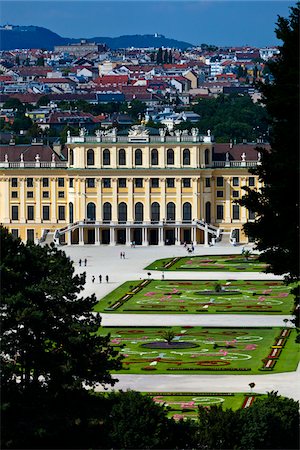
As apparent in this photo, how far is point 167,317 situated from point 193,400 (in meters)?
19.2

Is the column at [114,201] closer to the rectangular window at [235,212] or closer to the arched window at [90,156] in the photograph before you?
the arched window at [90,156]

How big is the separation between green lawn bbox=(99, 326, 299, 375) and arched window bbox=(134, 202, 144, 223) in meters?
41.9

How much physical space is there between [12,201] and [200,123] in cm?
8212

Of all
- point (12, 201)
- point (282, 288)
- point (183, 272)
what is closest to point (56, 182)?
point (12, 201)

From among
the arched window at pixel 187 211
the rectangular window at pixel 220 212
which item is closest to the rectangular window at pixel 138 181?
the arched window at pixel 187 211

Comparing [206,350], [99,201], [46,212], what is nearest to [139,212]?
[99,201]

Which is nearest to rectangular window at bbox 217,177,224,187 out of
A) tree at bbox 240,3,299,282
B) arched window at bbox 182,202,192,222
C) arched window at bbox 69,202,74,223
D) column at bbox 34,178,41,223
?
arched window at bbox 182,202,192,222

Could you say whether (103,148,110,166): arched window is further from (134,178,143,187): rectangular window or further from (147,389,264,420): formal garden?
(147,389,264,420): formal garden

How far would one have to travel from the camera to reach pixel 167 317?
6706 centimetres

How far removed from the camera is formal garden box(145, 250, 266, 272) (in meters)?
86.8

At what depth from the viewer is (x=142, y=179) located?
10575 centimetres

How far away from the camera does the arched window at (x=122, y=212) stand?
105125 mm

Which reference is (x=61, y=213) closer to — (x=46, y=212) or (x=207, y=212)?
(x=46, y=212)

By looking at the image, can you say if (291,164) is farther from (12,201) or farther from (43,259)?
(12,201)
